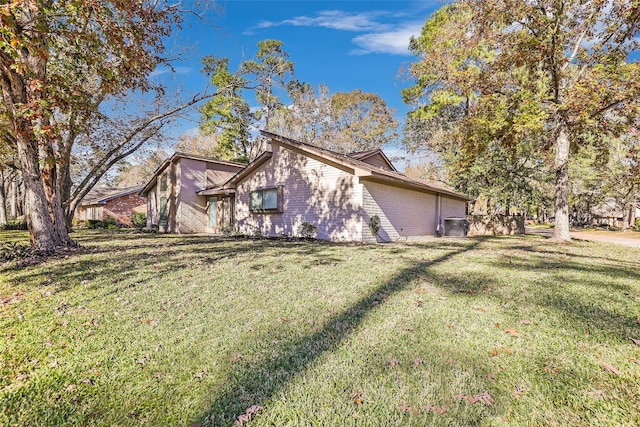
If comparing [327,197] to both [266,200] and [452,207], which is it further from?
[452,207]

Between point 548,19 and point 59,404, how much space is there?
1648cm

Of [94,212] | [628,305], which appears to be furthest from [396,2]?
[94,212]

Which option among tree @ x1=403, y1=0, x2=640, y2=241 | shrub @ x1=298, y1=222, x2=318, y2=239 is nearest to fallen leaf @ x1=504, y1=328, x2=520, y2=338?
shrub @ x1=298, y1=222, x2=318, y2=239

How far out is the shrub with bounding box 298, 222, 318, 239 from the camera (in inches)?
516

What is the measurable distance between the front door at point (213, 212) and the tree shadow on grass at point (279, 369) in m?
16.7

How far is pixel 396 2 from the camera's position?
43.4 ft

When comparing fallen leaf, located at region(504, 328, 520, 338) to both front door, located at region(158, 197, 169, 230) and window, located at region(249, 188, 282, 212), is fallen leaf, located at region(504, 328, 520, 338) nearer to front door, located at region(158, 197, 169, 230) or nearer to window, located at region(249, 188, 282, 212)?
window, located at region(249, 188, 282, 212)

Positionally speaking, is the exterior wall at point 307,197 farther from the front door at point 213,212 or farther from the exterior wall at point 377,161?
the exterior wall at point 377,161

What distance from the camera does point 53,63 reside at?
29.6 feet

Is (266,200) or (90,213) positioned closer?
(266,200)

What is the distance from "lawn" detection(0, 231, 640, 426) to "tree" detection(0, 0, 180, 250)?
333 centimetres

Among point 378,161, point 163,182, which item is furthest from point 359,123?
point 163,182

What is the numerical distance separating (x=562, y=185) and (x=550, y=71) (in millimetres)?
4721

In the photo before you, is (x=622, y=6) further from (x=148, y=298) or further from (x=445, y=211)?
(x=148, y=298)
